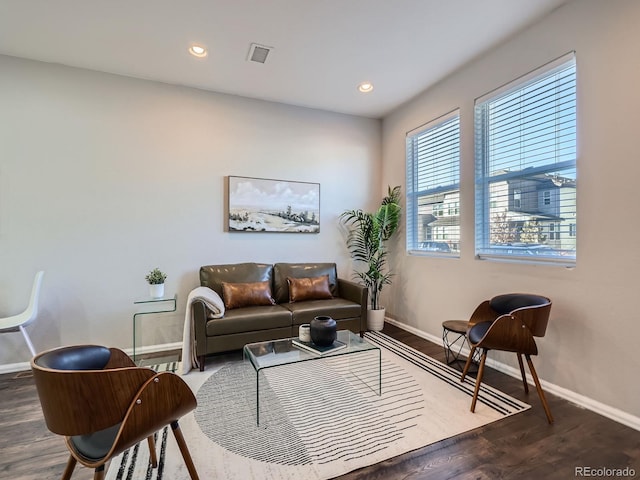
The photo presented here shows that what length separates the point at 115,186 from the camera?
11.0 ft

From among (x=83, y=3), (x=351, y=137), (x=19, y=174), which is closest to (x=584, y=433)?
(x=351, y=137)

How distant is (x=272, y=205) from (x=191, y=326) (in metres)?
1.76

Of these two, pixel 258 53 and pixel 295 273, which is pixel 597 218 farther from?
pixel 258 53

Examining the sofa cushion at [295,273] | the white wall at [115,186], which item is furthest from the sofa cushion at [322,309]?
the white wall at [115,186]

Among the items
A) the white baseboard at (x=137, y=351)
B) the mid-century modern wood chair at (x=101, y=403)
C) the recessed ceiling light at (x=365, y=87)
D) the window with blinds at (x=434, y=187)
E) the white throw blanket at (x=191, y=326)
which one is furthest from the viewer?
the recessed ceiling light at (x=365, y=87)

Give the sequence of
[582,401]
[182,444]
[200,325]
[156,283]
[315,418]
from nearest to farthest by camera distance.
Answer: [182,444], [315,418], [582,401], [200,325], [156,283]

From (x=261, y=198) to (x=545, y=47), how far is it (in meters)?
3.13

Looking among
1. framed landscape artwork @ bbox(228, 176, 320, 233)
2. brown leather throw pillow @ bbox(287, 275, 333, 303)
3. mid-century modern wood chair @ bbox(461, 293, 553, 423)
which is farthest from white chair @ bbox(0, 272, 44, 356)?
mid-century modern wood chair @ bbox(461, 293, 553, 423)

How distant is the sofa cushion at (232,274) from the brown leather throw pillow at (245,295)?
0.12 metres

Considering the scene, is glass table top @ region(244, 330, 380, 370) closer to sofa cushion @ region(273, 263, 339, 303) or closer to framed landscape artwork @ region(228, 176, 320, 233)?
sofa cushion @ region(273, 263, 339, 303)

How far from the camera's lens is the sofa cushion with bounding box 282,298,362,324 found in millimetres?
3248

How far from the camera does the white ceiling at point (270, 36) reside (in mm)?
2412

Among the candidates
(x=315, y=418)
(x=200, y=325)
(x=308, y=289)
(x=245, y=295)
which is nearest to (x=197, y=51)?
(x=245, y=295)

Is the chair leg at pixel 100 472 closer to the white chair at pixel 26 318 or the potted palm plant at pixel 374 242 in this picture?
the white chair at pixel 26 318
